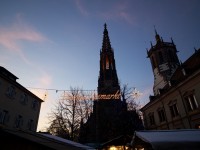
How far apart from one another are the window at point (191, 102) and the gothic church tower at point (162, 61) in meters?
16.8

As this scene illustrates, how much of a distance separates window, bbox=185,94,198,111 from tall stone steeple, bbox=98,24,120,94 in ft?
104

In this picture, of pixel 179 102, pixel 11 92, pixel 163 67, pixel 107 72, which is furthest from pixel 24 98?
pixel 107 72

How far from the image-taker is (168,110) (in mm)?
20500

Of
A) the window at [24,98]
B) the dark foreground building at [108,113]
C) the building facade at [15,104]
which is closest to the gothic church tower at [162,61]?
the dark foreground building at [108,113]

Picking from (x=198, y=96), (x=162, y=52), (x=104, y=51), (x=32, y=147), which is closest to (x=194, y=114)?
(x=198, y=96)

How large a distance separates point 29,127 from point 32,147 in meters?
20.8

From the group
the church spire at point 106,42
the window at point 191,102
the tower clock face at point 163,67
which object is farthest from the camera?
the church spire at point 106,42

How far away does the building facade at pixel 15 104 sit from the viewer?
61.6ft

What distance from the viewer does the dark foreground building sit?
86.5 feet

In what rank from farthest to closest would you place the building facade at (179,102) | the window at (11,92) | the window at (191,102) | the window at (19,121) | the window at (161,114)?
1. the window at (161,114)
2. the window at (19,121)
3. the window at (11,92)
4. the window at (191,102)
5. the building facade at (179,102)

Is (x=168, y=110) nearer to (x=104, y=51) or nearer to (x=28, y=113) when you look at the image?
(x=28, y=113)

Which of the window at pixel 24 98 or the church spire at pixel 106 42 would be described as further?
the church spire at pixel 106 42

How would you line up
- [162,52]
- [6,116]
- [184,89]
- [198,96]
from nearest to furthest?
[198,96] → [184,89] → [6,116] → [162,52]

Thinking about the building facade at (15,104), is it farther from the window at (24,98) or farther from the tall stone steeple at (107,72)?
the tall stone steeple at (107,72)
